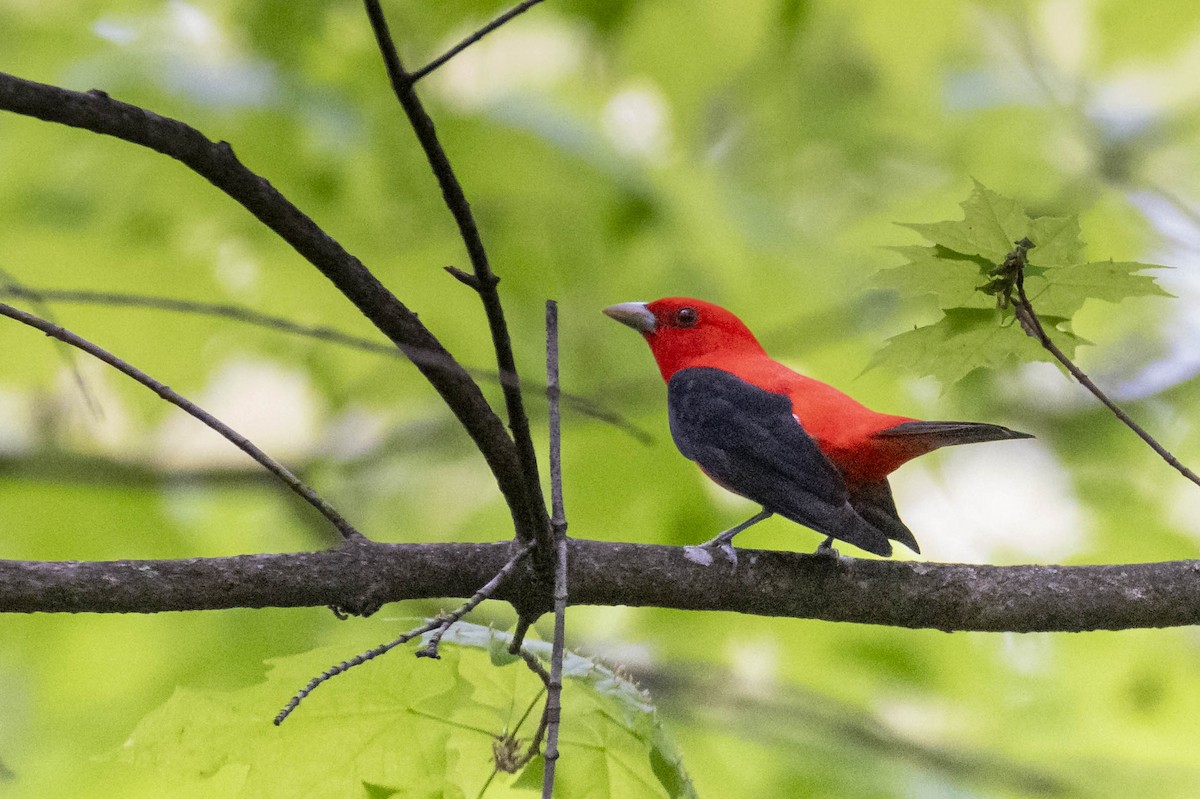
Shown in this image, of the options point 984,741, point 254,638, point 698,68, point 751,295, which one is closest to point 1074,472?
point 984,741

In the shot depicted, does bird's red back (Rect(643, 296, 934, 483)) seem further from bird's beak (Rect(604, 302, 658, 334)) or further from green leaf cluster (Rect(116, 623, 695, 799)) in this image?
green leaf cluster (Rect(116, 623, 695, 799))

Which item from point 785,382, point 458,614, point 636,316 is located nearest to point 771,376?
point 785,382

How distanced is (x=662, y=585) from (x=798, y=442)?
46 centimetres

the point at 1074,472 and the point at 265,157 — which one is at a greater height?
the point at 265,157

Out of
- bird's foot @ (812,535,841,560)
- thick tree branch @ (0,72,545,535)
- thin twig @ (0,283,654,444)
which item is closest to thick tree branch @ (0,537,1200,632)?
bird's foot @ (812,535,841,560)

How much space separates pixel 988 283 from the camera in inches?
59.3

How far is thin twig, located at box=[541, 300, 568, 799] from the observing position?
1104 mm

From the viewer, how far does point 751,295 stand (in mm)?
2785

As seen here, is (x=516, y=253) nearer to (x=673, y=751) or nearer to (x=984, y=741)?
(x=673, y=751)

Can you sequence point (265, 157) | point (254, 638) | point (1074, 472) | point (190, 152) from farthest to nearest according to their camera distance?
1. point (1074, 472)
2. point (254, 638)
3. point (265, 157)
4. point (190, 152)

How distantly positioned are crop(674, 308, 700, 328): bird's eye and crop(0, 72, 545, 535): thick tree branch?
1.13 metres

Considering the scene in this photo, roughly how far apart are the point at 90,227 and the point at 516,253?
1019 mm

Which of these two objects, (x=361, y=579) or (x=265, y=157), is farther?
(x=265, y=157)

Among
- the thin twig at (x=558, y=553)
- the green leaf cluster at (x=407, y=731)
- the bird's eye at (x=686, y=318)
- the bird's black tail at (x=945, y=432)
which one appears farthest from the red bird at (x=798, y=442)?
the thin twig at (x=558, y=553)
